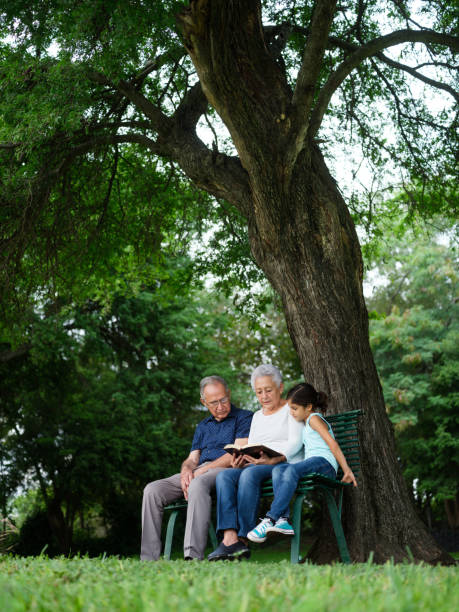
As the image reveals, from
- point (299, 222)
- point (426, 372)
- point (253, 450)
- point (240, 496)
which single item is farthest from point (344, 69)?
point (426, 372)

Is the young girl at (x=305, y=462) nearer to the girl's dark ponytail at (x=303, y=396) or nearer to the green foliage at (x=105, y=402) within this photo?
the girl's dark ponytail at (x=303, y=396)

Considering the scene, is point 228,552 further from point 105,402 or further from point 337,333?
point 105,402

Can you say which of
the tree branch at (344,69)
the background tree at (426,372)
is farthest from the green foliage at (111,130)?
the background tree at (426,372)

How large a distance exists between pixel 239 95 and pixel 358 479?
3.56 metres

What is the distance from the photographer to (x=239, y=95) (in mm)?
6355

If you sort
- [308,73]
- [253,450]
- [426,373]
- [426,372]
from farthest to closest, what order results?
[426,372] < [426,373] < [308,73] < [253,450]

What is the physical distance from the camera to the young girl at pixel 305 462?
4.61 m

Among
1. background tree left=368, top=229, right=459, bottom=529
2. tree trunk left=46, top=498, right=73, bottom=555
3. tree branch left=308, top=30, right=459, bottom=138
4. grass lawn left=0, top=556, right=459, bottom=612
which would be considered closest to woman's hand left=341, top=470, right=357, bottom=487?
grass lawn left=0, top=556, right=459, bottom=612

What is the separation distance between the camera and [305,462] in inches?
196

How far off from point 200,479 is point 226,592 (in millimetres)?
3323

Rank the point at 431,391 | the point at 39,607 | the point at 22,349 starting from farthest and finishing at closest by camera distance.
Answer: the point at 431,391
the point at 22,349
the point at 39,607

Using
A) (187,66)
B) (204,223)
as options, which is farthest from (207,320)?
(187,66)

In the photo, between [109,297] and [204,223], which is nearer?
[204,223]

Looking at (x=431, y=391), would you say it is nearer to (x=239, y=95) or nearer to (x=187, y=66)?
(x=187, y=66)
